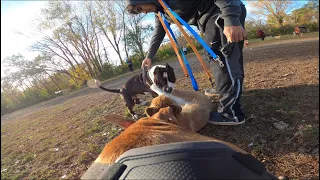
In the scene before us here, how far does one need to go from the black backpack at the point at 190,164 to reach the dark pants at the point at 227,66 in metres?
1.73

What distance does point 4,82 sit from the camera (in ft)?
76.3

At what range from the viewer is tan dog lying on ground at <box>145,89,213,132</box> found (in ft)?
10.2

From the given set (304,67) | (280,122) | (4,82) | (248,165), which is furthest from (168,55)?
(248,165)

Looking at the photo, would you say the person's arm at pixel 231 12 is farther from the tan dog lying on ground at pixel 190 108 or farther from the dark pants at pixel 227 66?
the tan dog lying on ground at pixel 190 108

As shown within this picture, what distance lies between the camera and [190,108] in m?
3.51

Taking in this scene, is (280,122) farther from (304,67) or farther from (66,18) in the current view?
(66,18)

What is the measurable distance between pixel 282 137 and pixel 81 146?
315 centimetres

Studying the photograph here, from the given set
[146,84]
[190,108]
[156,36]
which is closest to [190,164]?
[190,108]

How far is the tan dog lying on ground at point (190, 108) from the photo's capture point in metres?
3.10

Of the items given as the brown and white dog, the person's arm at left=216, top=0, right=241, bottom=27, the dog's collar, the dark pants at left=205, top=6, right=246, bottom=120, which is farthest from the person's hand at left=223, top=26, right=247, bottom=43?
the dog's collar

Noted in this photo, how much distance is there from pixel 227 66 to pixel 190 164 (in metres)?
1.87

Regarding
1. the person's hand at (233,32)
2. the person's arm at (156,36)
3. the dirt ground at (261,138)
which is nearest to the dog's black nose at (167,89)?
the dirt ground at (261,138)

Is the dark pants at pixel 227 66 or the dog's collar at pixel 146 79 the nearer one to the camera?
the dark pants at pixel 227 66

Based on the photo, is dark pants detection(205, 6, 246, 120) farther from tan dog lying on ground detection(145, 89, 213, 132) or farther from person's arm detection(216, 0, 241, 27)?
tan dog lying on ground detection(145, 89, 213, 132)
